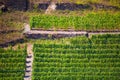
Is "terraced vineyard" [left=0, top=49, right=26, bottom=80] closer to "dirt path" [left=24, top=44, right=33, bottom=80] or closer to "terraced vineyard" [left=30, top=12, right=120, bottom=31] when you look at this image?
"dirt path" [left=24, top=44, right=33, bottom=80]

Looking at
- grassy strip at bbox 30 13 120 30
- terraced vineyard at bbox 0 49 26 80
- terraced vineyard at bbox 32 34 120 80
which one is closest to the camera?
terraced vineyard at bbox 0 49 26 80

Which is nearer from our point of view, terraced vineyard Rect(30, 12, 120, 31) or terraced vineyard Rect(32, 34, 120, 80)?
terraced vineyard Rect(32, 34, 120, 80)

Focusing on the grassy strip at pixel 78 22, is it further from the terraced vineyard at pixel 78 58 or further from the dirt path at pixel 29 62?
the dirt path at pixel 29 62

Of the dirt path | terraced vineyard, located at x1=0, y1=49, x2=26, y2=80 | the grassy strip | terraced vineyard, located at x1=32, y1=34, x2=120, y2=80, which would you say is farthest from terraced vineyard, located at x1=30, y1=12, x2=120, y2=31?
terraced vineyard, located at x1=0, y1=49, x2=26, y2=80

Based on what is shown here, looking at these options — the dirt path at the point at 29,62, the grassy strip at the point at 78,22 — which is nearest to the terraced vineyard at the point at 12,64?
the dirt path at the point at 29,62

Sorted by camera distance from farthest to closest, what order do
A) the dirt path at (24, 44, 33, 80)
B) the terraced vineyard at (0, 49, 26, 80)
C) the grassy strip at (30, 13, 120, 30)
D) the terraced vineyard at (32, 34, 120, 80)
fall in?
1. the grassy strip at (30, 13, 120, 30)
2. the terraced vineyard at (32, 34, 120, 80)
3. the dirt path at (24, 44, 33, 80)
4. the terraced vineyard at (0, 49, 26, 80)

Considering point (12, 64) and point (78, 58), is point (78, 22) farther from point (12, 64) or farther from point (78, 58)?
point (12, 64)

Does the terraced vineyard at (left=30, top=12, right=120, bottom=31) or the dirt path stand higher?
the terraced vineyard at (left=30, top=12, right=120, bottom=31)

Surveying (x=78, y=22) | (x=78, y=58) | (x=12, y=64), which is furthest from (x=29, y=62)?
(x=78, y=22)
